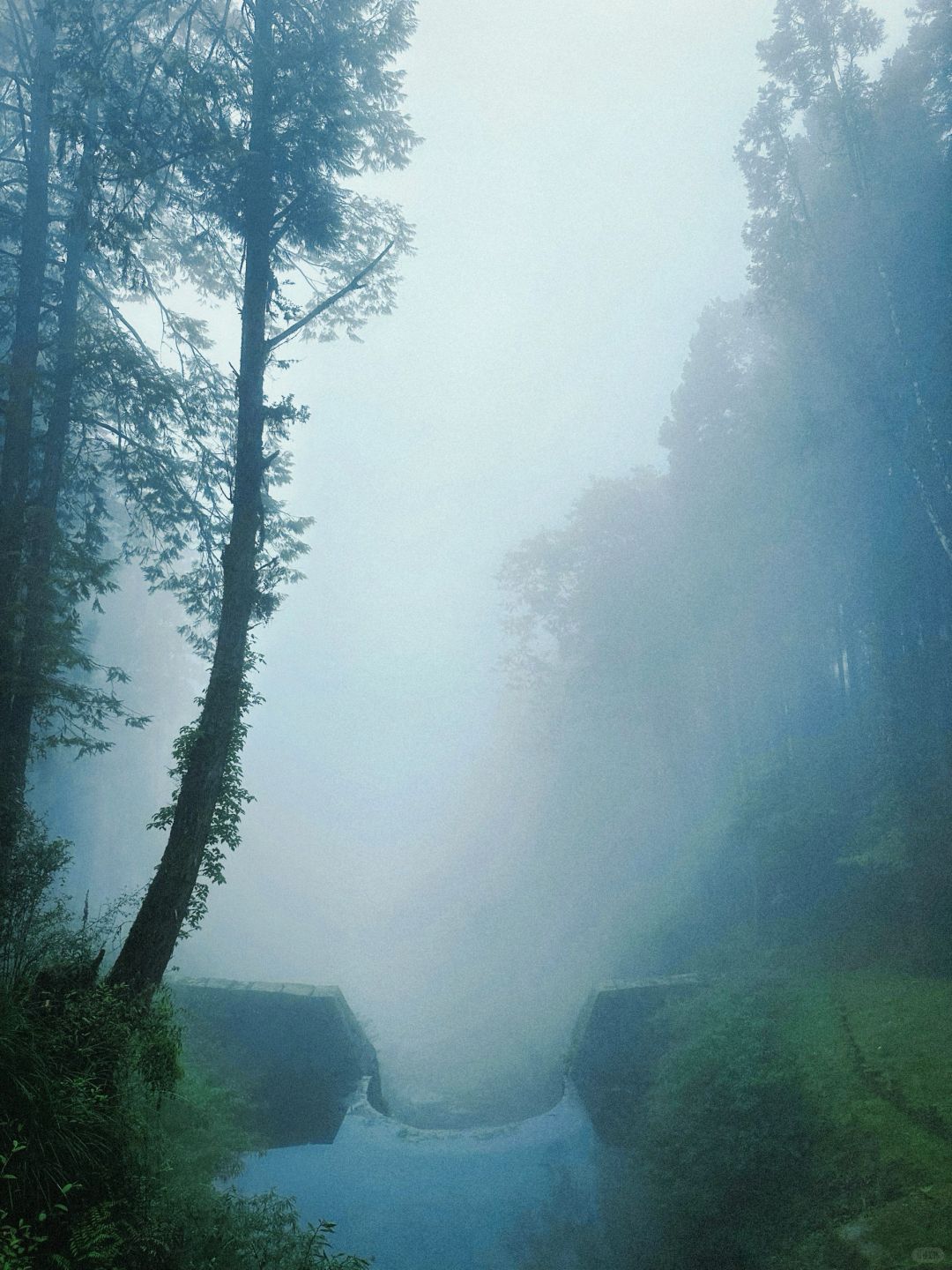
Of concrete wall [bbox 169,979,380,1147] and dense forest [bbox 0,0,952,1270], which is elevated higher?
dense forest [bbox 0,0,952,1270]

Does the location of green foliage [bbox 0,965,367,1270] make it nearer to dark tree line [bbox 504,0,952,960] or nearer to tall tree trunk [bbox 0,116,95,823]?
tall tree trunk [bbox 0,116,95,823]

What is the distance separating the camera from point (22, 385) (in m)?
10.6

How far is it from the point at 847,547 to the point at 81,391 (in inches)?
693

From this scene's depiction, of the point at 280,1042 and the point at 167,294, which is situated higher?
the point at 167,294

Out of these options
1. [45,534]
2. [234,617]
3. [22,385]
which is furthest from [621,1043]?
[22,385]

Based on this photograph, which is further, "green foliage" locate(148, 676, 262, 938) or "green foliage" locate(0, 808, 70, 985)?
"green foliage" locate(148, 676, 262, 938)

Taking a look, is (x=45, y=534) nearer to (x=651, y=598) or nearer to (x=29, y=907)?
(x=29, y=907)

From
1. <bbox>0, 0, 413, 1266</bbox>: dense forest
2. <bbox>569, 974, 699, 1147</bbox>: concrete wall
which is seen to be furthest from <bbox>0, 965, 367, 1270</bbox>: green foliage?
<bbox>569, 974, 699, 1147</bbox>: concrete wall

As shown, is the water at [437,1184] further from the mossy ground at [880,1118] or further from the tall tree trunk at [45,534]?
the tall tree trunk at [45,534]

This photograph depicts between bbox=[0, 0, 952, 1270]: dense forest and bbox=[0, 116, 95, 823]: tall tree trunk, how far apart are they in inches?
2.5

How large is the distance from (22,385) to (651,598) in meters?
17.8

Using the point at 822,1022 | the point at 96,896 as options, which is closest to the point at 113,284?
the point at 822,1022

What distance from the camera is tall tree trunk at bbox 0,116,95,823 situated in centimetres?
960

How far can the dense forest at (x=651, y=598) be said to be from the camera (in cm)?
597
